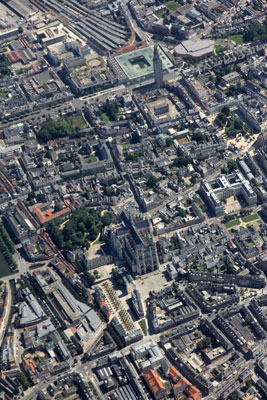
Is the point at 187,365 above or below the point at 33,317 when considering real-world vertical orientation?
below

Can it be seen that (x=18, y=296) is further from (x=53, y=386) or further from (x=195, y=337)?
(x=195, y=337)

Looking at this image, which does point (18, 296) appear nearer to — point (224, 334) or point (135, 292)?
point (135, 292)

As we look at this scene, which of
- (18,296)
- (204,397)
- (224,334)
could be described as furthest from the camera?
(18,296)

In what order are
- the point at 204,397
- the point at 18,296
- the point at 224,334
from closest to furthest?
the point at 204,397, the point at 224,334, the point at 18,296

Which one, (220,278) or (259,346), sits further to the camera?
(220,278)

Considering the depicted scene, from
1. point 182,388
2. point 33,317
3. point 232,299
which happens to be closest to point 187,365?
point 182,388

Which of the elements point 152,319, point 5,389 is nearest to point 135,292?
point 152,319

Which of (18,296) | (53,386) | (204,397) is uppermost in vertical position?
(18,296)

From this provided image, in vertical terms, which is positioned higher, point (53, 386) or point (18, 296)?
point (18, 296)

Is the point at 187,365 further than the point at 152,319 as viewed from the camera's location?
No
